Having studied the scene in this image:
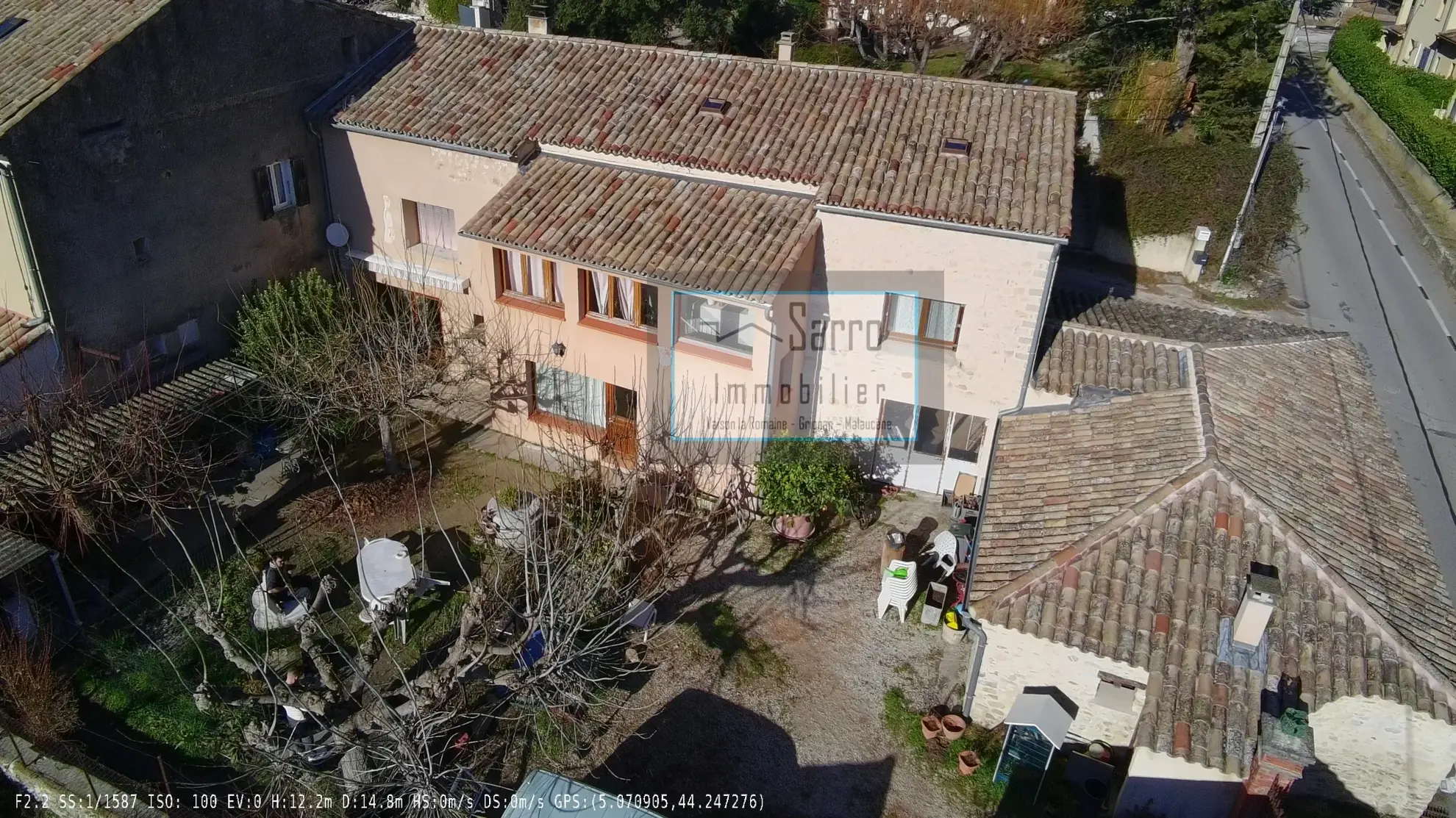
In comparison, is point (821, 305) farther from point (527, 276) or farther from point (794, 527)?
point (527, 276)

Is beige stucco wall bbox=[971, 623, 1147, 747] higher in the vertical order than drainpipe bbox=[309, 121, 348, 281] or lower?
lower

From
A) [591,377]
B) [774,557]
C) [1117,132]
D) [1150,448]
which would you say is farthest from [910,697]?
[1117,132]

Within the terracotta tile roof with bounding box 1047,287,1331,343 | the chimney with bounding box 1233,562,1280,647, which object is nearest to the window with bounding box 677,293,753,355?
the terracotta tile roof with bounding box 1047,287,1331,343

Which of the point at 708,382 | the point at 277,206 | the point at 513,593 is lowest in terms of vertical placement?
the point at 513,593

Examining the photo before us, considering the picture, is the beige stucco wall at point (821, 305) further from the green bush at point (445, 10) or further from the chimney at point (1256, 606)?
the green bush at point (445, 10)

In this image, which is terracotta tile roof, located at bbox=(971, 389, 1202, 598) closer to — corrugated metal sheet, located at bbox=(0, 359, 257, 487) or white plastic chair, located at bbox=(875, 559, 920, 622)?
white plastic chair, located at bbox=(875, 559, 920, 622)

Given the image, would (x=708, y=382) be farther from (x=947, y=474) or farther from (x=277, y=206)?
(x=277, y=206)

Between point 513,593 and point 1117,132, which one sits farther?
point 1117,132
